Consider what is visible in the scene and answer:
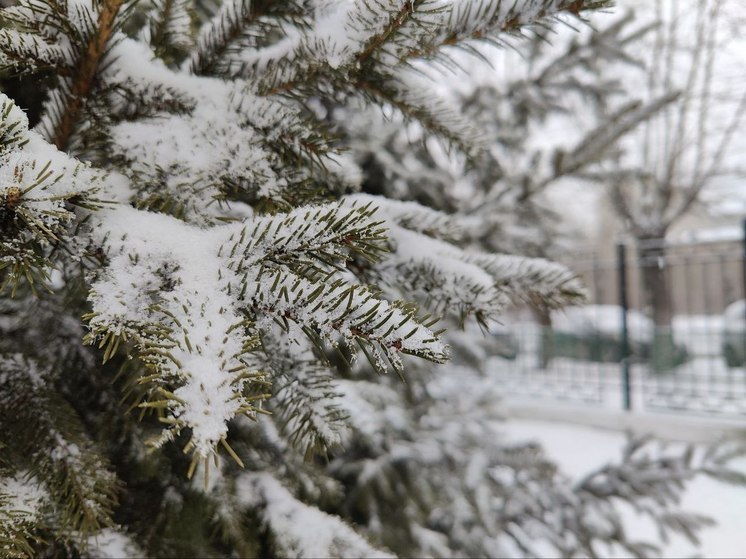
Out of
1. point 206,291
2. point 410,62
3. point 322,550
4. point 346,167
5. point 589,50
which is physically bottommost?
point 322,550

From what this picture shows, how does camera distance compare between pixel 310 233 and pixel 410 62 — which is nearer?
pixel 310 233

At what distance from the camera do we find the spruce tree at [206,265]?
0.45 meters

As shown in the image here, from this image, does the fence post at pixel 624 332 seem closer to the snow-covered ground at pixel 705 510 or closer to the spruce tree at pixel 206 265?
the snow-covered ground at pixel 705 510

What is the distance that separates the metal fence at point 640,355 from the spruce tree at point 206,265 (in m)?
4.25

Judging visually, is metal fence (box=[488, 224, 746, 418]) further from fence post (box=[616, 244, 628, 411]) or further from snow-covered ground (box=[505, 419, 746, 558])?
snow-covered ground (box=[505, 419, 746, 558])

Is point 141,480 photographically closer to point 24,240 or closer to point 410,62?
point 24,240

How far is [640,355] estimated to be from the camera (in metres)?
6.68

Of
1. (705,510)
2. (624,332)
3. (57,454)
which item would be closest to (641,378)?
(624,332)

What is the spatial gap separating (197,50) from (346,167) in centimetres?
29

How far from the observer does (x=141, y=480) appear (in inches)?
32.4

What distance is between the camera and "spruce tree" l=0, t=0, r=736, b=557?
1.49 feet

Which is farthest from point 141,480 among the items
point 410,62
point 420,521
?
point 420,521

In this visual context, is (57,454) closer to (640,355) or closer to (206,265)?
(206,265)

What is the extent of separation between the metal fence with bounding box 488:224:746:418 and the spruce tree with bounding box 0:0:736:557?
425 centimetres
